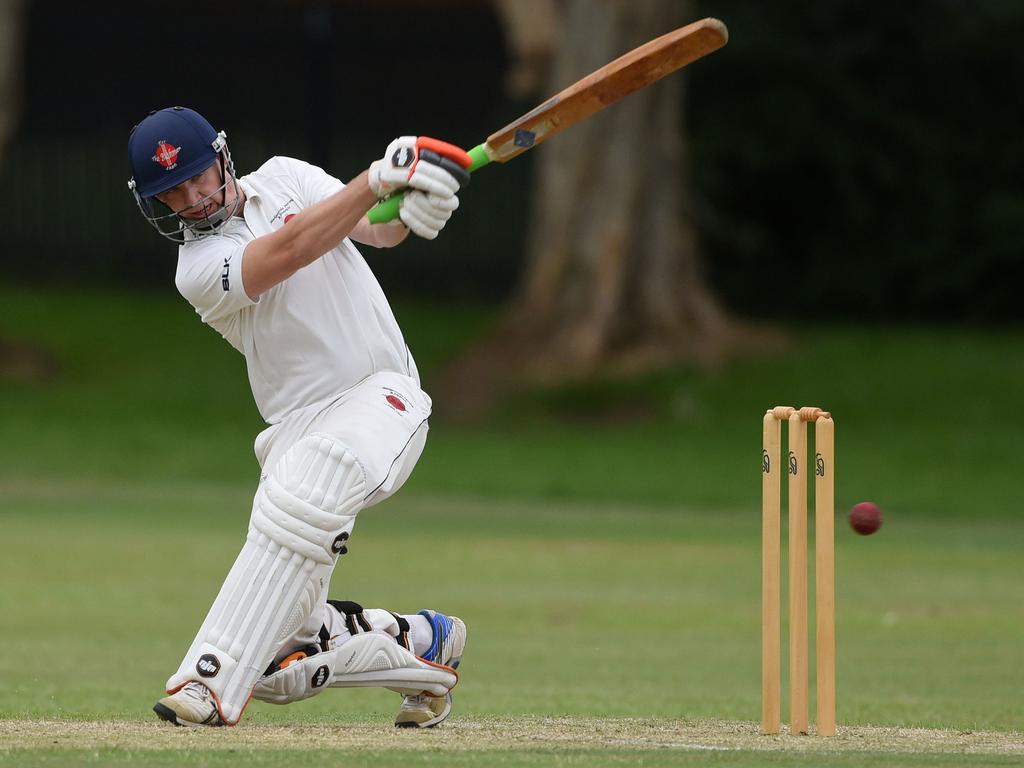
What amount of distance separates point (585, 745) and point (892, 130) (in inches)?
690

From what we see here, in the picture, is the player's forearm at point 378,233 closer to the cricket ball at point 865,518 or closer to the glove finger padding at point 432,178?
the glove finger padding at point 432,178

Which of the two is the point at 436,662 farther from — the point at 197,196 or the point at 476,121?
the point at 476,121

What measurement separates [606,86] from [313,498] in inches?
47.9

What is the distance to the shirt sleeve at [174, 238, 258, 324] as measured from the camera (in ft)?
14.4

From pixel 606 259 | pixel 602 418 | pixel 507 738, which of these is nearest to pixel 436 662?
pixel 507 738

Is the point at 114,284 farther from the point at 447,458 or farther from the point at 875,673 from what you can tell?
the point at 875,673

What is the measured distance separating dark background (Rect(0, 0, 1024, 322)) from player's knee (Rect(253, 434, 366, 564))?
16438 millimetres

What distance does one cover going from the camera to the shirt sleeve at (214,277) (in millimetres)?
4387

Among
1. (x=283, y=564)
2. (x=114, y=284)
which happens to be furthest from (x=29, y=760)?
(x=114, y=284)

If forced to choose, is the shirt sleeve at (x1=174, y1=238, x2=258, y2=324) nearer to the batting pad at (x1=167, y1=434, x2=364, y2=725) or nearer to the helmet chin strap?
the helmet chin strap

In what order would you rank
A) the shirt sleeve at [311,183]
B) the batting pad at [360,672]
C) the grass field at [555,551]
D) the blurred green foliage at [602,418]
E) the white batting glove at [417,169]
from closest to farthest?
1. the white batting glove at [417,169]
2. the batting pad at [360,672]
3. the grass field at [555,551]
4. the shirt sleeve at [311,183]
5. the blurred green foliage at [602,418]

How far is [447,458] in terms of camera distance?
14.9 metres

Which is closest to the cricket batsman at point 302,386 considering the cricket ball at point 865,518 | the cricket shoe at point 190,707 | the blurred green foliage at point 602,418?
the cricket shoe at point 190,707

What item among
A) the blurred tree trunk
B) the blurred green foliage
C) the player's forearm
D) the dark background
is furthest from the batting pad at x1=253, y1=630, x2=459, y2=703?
the dark background
